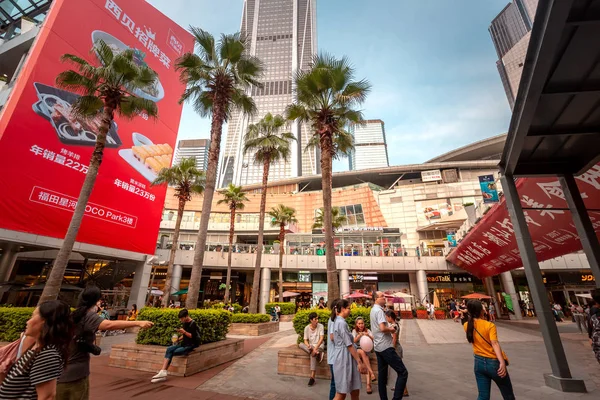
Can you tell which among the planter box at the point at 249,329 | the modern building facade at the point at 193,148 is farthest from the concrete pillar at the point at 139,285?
the modern building facade at the point at 193,148

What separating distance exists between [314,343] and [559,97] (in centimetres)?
699

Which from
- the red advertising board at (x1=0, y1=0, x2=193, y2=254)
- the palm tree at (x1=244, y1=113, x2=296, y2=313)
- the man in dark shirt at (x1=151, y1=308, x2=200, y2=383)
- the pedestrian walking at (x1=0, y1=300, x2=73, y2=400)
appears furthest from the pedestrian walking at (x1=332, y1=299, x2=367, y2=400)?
the palm tree at (x1=244, y1=113, x2=296, y2=313)

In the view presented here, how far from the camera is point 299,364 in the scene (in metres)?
6.69

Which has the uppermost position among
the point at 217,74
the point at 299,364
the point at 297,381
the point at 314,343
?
the point at 217,74

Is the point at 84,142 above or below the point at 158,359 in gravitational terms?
above

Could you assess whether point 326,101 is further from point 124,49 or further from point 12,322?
point 124,49

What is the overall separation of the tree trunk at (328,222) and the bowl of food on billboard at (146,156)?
1661 cm

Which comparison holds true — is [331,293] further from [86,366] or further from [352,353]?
[86,366]

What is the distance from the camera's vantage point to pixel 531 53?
3994 millimetres

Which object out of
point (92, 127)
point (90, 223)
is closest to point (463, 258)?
point (90, 223)

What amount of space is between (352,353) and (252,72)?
1235 centimetres

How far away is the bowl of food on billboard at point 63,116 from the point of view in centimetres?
1520

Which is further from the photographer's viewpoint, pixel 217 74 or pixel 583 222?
pixel 217 74

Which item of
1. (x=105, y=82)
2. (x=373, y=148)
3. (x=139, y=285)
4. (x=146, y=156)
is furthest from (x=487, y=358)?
(x=373, y=148)
